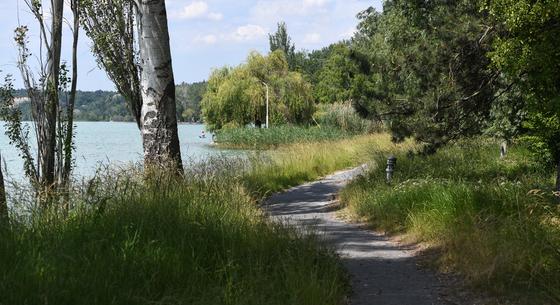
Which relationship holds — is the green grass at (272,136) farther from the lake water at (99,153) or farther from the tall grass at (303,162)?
the tall grass at (303,162)

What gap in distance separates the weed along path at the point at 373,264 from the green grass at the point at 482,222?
438mm

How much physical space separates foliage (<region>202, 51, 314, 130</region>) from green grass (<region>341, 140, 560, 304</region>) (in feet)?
122

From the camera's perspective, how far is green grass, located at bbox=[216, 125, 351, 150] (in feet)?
129

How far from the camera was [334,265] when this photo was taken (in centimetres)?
634

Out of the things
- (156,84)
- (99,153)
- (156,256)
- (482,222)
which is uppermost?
(156,84)

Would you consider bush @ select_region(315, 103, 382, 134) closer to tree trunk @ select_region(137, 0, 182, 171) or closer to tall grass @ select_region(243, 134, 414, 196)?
tall grass @ select_region(243, 134, 414, 196)

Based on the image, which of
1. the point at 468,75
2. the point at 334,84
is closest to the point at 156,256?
the point at 468,75

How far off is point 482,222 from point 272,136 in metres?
34.7

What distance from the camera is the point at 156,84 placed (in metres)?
9.26

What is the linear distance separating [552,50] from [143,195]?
6127 mm

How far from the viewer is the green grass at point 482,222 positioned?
6250 mm

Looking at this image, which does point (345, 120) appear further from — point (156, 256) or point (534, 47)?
point (156, 256)

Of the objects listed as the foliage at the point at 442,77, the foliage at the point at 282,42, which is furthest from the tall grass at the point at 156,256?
the foliage at the point at 282,42

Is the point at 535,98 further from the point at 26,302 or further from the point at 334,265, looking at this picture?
the point at 26,302
